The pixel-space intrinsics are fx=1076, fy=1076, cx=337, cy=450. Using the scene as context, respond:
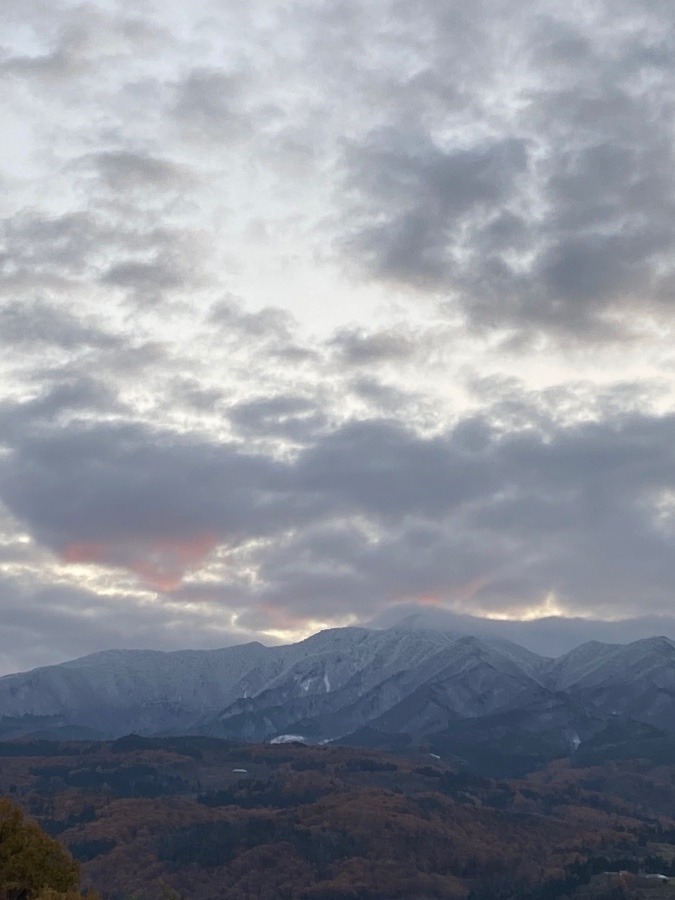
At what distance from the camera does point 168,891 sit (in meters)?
200

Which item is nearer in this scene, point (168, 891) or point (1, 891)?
point (1, 891)

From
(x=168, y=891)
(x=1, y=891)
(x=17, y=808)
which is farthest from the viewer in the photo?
(x=168, y=891)

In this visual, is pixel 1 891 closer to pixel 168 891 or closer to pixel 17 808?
pixel 17 808

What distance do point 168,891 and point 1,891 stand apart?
7248 cm

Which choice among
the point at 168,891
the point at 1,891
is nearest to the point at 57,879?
the point at 1,891

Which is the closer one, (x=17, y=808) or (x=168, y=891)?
(x=17, y=808)

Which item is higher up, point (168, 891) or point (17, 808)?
point (17, 808)

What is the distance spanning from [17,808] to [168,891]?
223 ft

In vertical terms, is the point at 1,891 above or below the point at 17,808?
below

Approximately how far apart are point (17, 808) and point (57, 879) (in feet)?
35.9

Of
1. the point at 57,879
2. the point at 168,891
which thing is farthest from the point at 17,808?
the point at 168,891

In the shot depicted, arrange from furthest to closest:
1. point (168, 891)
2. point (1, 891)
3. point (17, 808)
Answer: point (168, 891), point (17, 808), point (1, 891)

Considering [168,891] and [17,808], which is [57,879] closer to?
[17,808]

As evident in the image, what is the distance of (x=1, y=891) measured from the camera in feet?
438
